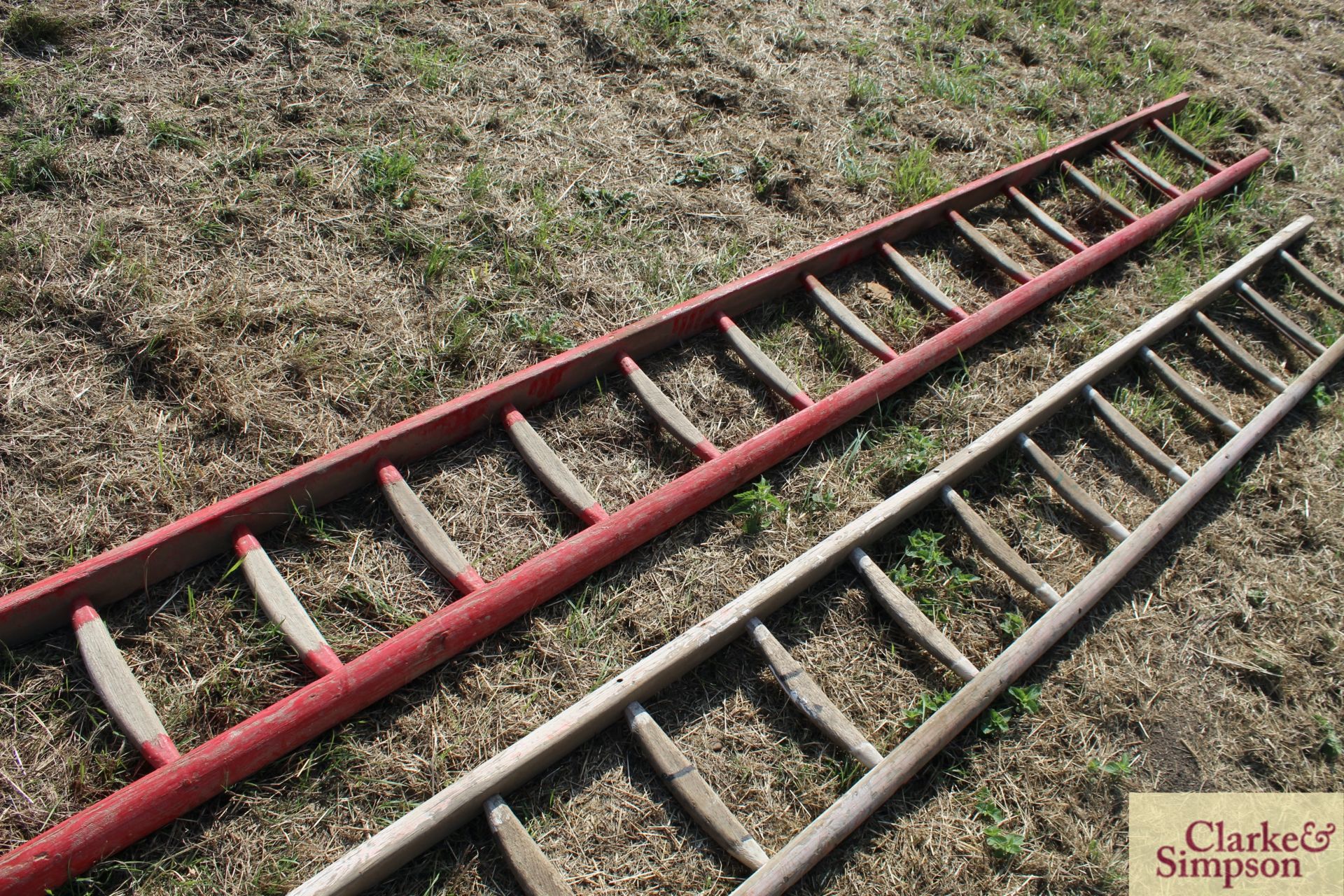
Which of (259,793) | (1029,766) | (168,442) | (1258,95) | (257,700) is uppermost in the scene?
(168,442)

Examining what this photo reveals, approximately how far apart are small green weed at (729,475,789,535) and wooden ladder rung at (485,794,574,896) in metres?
1.34

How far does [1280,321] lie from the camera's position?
4621mm

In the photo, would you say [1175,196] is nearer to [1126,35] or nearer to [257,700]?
[1126,35]

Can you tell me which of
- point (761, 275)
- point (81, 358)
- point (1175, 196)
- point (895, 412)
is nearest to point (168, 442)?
point (81, 358)

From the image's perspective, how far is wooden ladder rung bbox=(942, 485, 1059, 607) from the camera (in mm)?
3316

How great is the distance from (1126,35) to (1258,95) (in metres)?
0.97

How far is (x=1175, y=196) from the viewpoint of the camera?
5125 millimetres

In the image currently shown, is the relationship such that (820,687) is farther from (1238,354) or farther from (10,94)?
(10,94)

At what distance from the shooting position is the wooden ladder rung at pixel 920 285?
421cm

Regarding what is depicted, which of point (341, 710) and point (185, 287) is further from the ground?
point (185, 287)

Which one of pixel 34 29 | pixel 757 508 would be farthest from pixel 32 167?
pixel 757 508

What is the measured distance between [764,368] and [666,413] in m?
0.52

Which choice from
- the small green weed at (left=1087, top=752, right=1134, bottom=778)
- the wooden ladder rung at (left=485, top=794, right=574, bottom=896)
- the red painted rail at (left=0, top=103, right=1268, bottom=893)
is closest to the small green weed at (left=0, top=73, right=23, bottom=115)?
the red painted rail at (left=0, top=103, right=1268, bottom=893)

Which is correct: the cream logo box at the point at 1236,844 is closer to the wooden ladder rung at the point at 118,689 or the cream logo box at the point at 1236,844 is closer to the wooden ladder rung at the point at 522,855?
the wooden ladder rung at the point at 522,855
